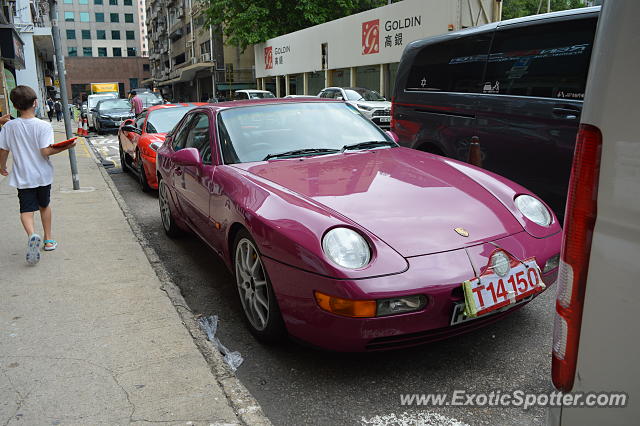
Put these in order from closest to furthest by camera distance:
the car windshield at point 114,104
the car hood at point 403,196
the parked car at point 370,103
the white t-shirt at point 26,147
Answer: the car hood at point 403,196, the white t-shirt at point 26,147, the parked car at point 370,103, the car windshield at point 114,104

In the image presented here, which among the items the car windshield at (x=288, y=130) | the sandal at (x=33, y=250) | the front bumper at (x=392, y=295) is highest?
the car windshield at (x=288, y=130)

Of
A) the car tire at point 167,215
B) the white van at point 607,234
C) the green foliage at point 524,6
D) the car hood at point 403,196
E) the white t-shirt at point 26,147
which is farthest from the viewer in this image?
the green foliage at point 524,6

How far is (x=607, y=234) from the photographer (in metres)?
1.21

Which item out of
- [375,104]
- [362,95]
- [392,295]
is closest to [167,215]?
[392,295]

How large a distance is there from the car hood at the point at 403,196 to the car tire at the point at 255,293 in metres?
0.46

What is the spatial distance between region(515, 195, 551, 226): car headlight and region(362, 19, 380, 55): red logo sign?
18.9 metres

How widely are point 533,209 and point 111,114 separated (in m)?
21.9

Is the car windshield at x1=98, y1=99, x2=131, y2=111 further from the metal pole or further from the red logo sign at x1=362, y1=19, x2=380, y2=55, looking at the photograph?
the metal pole

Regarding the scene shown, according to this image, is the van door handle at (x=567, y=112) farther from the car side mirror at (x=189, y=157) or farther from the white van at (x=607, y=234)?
the white van at (x=607, y=234)

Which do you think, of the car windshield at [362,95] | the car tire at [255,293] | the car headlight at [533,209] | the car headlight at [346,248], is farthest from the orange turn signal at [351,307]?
the car windshield at [362,95]

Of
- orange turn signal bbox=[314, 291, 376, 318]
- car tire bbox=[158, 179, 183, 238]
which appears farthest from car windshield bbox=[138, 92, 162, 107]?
orange turn signal bbox=[314, 291, 376, 318]

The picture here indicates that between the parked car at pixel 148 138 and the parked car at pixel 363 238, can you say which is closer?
the parked car at pixel 363 238

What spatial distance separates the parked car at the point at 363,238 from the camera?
247 centimetres

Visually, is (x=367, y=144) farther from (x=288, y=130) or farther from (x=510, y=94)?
(x=510, y=94)
